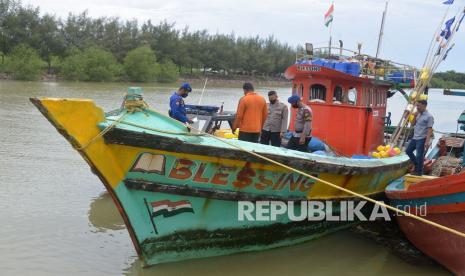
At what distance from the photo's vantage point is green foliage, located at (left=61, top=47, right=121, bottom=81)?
165 ft

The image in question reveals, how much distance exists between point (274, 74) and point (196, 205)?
84510 millimetres

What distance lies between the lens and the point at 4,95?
94.6ft

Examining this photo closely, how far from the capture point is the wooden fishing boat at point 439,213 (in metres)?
5.84

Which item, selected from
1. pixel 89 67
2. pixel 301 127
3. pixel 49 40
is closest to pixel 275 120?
pixel 301 127

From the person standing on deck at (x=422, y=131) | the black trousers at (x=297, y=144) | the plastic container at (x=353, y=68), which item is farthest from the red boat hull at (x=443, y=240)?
the plastic container at (x=353, y=68)

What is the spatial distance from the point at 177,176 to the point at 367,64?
5.24 meters

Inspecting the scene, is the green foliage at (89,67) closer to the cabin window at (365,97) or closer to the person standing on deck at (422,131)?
the cabin window at (365,97)

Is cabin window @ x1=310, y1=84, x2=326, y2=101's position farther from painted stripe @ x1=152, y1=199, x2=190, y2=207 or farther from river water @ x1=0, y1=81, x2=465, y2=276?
painted stripe @ x1=152, y1=199, x2=190, y2=207

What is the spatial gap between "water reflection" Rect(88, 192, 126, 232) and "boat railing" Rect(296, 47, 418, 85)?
167 inches

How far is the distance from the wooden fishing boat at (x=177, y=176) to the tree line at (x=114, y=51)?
43373 mm

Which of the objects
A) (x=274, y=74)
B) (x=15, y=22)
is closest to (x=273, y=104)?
(x=15, y=22)

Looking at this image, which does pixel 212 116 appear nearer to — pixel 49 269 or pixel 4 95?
pixel 49 269

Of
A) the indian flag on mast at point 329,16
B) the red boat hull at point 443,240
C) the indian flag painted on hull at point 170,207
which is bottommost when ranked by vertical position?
the red boat hull at point 443,240

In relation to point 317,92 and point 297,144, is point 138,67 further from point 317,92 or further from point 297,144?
point 297,144
